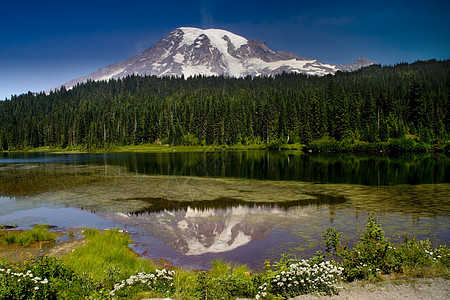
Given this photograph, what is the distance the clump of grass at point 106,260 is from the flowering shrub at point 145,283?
2.68ft

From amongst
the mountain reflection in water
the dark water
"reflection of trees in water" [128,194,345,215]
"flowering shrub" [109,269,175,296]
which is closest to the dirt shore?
"flowering shrub" [109,269,175,296]

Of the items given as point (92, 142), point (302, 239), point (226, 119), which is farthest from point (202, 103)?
point (302, 239)

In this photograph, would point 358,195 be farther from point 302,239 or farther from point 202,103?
point 202,103

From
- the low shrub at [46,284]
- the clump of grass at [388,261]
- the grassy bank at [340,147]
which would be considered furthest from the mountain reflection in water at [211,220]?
the grassy bank at [340,147]

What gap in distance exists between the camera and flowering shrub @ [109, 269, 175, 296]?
30.8 feet

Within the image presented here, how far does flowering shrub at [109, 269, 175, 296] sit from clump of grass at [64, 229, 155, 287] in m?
0.82

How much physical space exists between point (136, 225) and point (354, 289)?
53.8 feet

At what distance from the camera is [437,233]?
17.9m

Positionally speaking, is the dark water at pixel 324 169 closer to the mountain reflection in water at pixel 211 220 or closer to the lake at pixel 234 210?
the lake at pixel 234 210

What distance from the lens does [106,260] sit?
45.2 ft

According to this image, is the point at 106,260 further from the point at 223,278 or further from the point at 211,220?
the point at 211,220

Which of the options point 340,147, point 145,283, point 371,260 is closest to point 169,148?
point 340,147

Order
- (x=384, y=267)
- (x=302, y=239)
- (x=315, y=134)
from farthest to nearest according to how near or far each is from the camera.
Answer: (x=315, y=134) → (x=302, y=239) → (x=384, y=267)

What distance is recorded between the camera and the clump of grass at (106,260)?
1143cm
